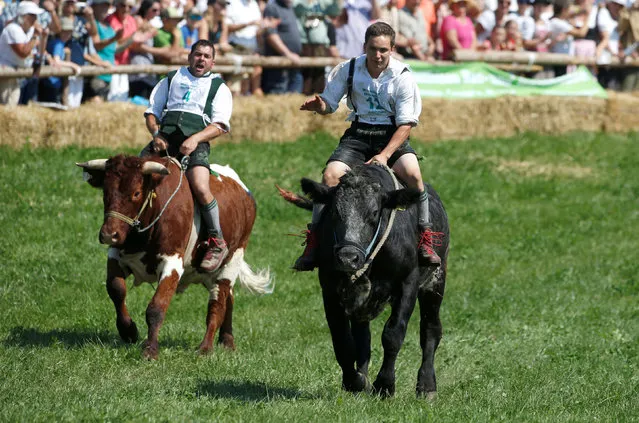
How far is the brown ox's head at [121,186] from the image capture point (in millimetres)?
11156

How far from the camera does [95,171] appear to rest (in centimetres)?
1139

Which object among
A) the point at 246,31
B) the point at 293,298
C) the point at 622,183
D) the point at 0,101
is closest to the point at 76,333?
the point at 293,298

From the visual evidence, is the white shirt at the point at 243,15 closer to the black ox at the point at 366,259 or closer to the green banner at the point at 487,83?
the green banner at the point at 487,83

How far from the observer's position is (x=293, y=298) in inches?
599

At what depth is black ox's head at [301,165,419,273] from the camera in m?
9.02

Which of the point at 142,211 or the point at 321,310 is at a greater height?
the point at 142,211

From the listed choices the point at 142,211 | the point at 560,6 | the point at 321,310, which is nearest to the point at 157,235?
the point at 142,211

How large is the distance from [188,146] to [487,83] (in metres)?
14.1

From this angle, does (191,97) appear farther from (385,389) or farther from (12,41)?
(12,41)

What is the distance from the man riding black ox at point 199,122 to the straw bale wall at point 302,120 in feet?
20.3

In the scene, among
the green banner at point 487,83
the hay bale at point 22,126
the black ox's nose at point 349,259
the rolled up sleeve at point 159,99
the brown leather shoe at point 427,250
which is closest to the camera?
the black ox's nose at point 349,259

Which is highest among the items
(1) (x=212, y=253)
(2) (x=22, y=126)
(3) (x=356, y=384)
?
(2) (x=22, y=126)

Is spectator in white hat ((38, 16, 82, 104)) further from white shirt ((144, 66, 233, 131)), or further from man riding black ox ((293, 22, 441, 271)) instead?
man riding black ox ((293, 22, 441, 271))

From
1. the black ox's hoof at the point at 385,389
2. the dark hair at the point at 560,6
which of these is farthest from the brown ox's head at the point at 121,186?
the dark hair at the point at 560,6
